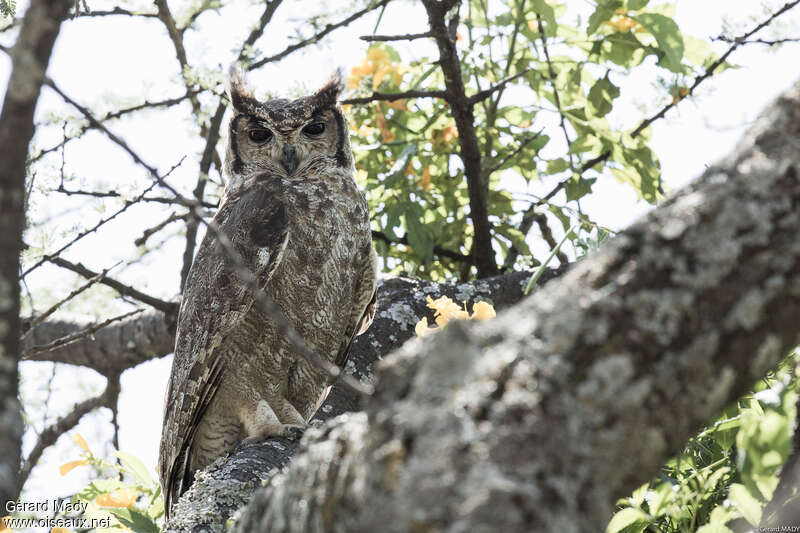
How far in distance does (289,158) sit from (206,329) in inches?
32.4

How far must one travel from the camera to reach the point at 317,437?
37.7 inches

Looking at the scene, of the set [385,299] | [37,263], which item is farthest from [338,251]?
[37,263]

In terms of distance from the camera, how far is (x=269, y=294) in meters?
2.82

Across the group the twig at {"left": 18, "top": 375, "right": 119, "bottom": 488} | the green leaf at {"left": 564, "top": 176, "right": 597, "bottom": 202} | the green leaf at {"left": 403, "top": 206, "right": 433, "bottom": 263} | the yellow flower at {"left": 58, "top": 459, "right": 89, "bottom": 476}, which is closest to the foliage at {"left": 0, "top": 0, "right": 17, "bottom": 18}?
the yellow flower at {"left": 58, "top": 459, "right": 89, "bottom": 476}

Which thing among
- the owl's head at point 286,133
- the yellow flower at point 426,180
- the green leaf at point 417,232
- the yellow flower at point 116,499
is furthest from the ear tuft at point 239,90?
the yellow flower at point 116,499

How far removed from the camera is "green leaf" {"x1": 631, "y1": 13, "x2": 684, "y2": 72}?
2.41 m

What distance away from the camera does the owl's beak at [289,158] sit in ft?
10.4

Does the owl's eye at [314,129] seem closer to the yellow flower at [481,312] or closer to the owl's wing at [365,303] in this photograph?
the owl's wing at [365,303]

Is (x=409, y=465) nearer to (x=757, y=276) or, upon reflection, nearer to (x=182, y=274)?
(x=757, y=276)

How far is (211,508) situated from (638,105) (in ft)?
6.82

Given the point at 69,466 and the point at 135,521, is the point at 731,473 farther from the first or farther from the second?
the point at 69,466

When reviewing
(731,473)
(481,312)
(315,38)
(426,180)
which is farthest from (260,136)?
(731,473)

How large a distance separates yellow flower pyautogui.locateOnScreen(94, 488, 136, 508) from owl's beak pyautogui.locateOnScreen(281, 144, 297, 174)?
1540 mm

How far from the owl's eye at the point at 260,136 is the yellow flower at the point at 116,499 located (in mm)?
1678
